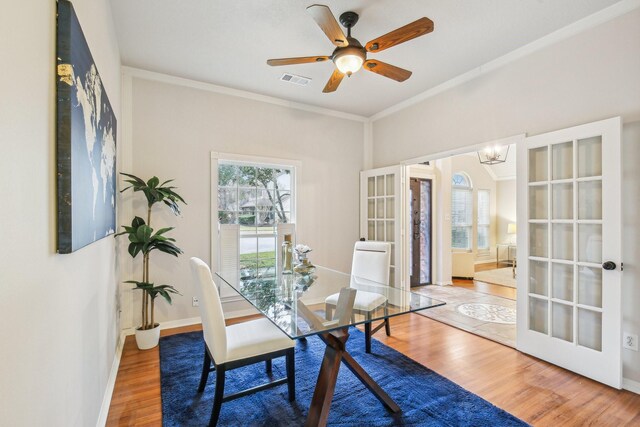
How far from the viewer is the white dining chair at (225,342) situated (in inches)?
71.3

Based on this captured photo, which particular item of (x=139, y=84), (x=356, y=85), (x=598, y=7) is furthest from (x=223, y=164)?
(x=598, y=7)

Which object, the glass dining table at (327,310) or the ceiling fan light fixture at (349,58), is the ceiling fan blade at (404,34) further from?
the glass dining table at (327,310)

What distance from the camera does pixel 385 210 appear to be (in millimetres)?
4617

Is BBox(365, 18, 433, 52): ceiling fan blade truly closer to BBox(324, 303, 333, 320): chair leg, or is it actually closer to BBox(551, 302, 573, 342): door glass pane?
BBox(324, 303, 333, 320): chair leg

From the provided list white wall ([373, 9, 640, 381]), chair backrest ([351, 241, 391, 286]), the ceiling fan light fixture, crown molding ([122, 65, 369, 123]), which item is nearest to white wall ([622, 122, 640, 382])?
white wall ([373, 9, 640, 381])

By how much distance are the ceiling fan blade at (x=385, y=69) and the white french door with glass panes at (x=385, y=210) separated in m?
1.82

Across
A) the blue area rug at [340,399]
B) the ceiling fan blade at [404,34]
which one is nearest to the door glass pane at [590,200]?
the blue area rug at [340,399]

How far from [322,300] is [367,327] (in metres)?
0.96

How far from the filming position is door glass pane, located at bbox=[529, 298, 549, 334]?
281 centimetres

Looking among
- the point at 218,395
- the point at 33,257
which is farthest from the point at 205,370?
the point at 33,257

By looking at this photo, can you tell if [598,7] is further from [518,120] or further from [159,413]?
[159,413]

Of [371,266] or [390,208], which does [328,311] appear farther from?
[390,208]

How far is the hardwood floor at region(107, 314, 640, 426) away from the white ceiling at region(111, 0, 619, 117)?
2903 mm

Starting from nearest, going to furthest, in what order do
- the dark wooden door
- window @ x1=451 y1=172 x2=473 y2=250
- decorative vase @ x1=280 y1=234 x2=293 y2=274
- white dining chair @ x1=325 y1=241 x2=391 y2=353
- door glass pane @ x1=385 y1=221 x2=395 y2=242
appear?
white dining chair @ x1=325 y1=241 x2=391 y2=353 < decorative vase @ x1=280 y1=234 x2=293 y2=274 < door glass pane @ x1=385 y1=221 x2=395 y2=242 < the dark wooden door < window @ x1=451 y1=172 x2=473 y2=250
